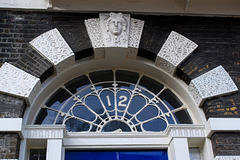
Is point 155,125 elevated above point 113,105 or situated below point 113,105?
below

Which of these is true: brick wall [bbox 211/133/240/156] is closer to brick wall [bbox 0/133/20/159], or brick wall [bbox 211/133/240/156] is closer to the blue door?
the blue door

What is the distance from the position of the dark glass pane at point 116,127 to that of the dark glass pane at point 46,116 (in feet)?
2.77

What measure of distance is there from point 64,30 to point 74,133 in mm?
1760

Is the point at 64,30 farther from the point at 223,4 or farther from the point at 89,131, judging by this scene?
the point at 223,4

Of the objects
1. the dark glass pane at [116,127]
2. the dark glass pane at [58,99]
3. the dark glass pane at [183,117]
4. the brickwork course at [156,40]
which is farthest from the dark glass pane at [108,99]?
the dark glass pane at [183,117]

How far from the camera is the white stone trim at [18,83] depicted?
6238 millimetres

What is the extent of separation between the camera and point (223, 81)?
21.8 ft

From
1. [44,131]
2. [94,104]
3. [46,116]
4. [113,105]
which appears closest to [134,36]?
[113,105]

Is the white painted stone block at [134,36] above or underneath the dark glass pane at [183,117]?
above

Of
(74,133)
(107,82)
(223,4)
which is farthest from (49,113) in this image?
(223,4)

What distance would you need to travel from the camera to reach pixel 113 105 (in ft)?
22.6

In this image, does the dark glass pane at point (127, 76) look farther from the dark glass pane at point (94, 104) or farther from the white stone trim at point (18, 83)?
the white stone trim at point (18, 83)

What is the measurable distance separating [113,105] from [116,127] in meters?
0.42

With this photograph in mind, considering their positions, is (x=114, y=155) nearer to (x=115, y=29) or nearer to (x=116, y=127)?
(x=116, y=127)
